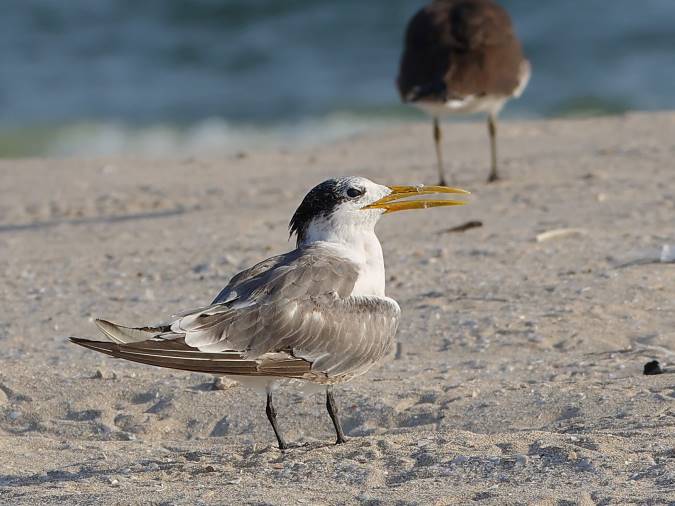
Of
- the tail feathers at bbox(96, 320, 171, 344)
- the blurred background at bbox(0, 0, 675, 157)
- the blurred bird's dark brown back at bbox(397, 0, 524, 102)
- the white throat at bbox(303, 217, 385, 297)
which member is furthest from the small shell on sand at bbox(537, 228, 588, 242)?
the blurred background at bbox(0, 0, 675, 157)

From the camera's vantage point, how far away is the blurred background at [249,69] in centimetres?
1969

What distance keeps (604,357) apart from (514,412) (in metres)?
0.95

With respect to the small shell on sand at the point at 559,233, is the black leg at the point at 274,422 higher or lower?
lower

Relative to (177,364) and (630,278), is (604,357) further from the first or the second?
(177,364)

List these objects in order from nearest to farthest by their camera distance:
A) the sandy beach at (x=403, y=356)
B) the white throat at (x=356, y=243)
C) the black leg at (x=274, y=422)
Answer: the sandy beach at (x=403, y=356) → the black leg at (x=274, y=422) → the white throat at (x=356, y=243)

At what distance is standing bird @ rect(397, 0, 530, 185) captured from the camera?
36.2ft

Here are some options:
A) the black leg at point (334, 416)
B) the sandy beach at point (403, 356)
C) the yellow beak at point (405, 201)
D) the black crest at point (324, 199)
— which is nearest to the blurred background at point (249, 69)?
the sandy beach at point (403, 356)

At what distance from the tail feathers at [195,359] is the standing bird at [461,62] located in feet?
20.5

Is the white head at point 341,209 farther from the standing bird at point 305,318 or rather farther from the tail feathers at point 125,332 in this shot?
the tail feathers at point 125,332

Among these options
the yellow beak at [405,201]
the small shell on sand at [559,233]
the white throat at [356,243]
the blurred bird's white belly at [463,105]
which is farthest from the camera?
the blurred bird's white belly at [463,105]

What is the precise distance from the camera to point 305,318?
16.8 ft

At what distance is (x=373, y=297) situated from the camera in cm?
541

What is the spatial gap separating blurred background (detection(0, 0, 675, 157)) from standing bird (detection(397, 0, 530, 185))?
6.75 m

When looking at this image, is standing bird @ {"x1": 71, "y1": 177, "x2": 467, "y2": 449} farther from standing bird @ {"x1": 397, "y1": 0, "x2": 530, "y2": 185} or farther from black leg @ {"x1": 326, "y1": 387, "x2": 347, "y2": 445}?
standing bird @ {"x1": 397, "y1": 0, "x2": 530, "y2": 185}
